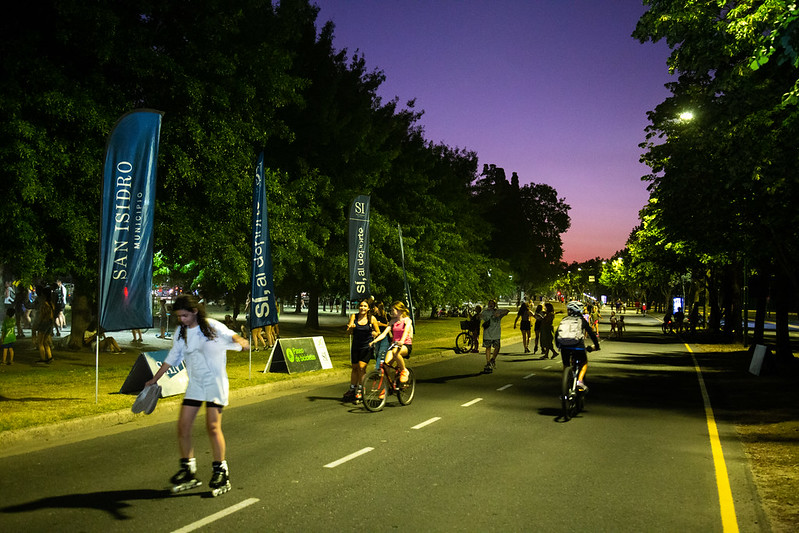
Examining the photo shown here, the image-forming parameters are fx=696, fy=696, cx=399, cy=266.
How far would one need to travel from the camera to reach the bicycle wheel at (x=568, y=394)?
11172mm

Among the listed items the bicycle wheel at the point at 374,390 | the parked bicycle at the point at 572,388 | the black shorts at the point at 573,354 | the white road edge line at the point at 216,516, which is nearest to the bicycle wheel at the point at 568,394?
the parked bicycle at the point at 572,388

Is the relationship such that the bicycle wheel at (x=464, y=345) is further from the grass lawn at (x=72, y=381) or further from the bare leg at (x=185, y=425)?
the bare leg at (x=185, y=425)

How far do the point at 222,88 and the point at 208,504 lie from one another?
50.6 ft

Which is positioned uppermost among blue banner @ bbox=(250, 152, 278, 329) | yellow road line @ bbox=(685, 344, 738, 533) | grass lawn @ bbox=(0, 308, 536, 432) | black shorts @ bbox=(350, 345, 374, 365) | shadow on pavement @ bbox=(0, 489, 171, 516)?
blue banner @ bbox=(250, 152, 278, 329)

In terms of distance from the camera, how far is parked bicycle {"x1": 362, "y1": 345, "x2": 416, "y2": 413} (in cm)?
1184

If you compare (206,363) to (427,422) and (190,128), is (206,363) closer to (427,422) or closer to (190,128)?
(427,422)

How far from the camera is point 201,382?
21.1 ft

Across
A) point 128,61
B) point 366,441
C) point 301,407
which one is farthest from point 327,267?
point 366,441

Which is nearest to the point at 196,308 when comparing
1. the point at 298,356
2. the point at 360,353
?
the point at 360,353

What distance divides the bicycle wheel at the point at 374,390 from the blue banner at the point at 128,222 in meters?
4.09

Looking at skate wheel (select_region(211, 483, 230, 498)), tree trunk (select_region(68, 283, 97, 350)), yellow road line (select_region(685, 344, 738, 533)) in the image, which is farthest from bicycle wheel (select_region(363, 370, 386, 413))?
tree trunk (select_region(68, 283, 97, 350))

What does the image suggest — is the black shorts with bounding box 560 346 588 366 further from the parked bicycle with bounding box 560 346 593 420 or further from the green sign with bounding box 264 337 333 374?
the green sign with bounding box 264 337 333 374

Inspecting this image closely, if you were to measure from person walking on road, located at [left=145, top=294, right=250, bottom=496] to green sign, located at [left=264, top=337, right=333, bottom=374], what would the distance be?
1029 cm

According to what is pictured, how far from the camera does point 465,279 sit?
48.6m
